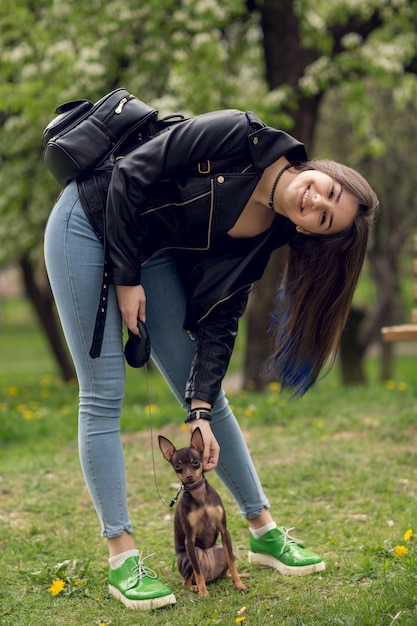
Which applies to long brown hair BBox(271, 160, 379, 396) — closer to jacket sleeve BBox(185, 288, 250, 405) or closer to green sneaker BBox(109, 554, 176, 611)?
jacket sleeve BBox(185, 288, 250, 405)

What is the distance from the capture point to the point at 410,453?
5.07m

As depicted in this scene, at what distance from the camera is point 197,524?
3.11 m

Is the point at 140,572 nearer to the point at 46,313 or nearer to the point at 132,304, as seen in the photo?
the point at 132,304

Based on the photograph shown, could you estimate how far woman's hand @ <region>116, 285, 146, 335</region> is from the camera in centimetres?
305

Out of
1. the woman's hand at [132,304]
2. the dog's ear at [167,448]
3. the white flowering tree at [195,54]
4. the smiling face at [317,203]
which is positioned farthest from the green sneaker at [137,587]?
the white flowering tree at [195,54]

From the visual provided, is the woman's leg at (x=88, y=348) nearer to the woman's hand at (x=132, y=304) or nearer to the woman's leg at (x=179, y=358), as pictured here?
the woman's hand at (x=132, y=304)

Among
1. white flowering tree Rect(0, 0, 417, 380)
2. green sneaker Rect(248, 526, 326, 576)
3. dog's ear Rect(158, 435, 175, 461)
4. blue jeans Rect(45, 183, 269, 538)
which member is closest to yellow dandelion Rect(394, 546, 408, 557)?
green sneaker Rect(248, 526, 326, 576)

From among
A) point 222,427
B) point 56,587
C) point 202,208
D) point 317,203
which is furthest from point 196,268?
point 56,587

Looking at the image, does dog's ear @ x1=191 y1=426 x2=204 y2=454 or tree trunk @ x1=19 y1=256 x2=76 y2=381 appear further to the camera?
tree trunk @ x1=19 y1=256 x2=76 y2=381

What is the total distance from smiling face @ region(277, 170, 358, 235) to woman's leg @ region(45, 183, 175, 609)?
2.45ft

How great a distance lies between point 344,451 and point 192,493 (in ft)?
7.66

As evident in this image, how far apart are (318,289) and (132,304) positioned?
0.75 m

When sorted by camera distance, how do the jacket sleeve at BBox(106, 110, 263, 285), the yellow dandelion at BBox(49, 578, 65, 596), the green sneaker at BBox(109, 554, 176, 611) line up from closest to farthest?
the jacket sleeve at BBox(106, 110, 263, 285)
the green sneaker at BBox(109, 554, 176, 611)
the yellow dandelion at BBox(49, 578, 65, 596)

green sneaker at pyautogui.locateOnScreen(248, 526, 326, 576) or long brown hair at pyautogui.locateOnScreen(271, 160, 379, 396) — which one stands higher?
long brown hair at pyautogui.locateOnScreen(271, 160, 379, 396)
